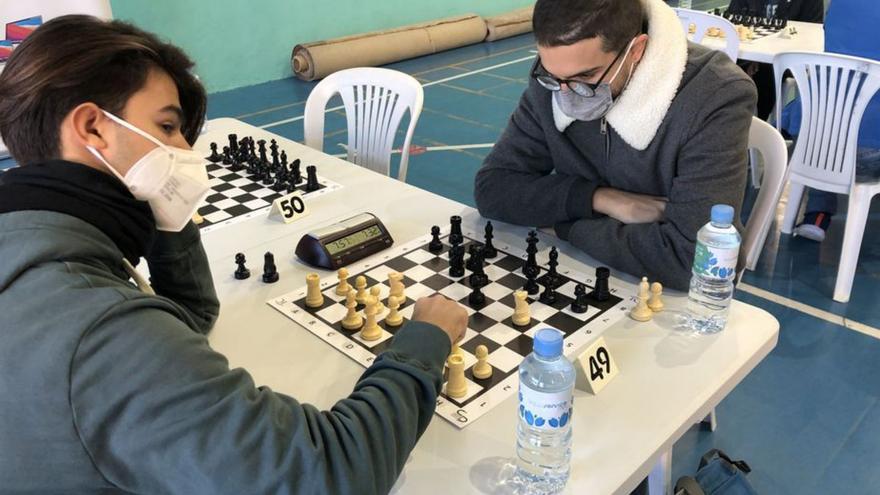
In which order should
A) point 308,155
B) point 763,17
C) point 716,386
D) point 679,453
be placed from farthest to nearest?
point 763,17 → point 308,155 → point 679,453 → point 716,386

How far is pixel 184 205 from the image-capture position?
1368mm

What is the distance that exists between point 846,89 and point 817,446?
1.62 metres

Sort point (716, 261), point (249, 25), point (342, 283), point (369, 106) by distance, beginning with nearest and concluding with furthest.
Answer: point (716, 261) → point (342, 283) → point (369, 106) → point (249, 25)

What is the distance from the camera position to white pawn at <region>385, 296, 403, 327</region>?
5.22ft

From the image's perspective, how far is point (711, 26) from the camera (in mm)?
4199

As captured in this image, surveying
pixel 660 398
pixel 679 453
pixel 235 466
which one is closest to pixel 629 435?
pixel 660 398

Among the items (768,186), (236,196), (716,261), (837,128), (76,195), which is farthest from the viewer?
(837,128)

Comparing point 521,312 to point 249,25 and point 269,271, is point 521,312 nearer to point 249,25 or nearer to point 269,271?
point 269,271

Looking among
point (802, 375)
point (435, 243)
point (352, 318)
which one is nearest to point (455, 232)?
point (435, 243)

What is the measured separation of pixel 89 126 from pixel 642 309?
3.72ft

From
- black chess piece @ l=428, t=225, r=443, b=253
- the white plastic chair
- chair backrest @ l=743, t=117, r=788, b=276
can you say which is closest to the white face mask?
black chess piece @ l=428, t=225, r=443, b=253

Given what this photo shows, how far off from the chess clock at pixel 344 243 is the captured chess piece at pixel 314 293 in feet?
0.53

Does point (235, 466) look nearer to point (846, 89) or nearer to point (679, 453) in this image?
point (679, 453)

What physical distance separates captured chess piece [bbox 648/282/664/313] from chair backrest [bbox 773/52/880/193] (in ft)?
6.66
